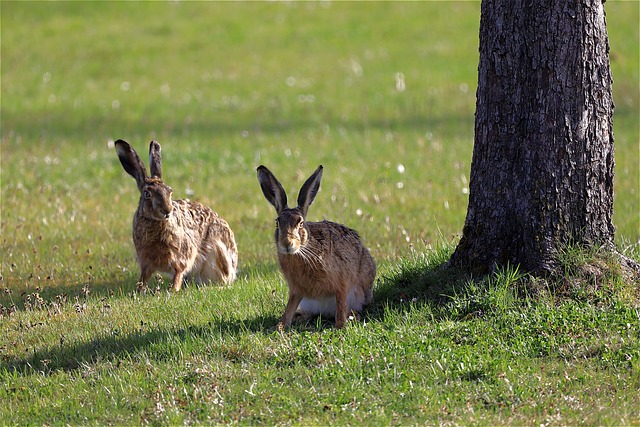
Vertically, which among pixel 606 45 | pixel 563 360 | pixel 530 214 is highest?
pixel 606 45

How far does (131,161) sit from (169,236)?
0.80 metres

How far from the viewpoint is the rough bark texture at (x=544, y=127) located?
23.8ft

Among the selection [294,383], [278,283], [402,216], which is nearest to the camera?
[294,383]

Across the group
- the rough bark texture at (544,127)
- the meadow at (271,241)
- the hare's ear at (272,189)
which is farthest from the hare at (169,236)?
the rough bark texture at (544,127)

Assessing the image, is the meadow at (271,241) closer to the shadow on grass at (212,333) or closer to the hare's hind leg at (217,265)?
the shadow on grass at (212,333)

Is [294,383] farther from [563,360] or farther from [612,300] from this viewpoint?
[612,300]

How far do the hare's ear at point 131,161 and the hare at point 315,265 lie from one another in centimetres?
212

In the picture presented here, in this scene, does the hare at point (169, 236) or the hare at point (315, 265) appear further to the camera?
the hare at point (169, 236)

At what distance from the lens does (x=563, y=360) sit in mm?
6520

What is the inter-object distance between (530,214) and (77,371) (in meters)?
3.54

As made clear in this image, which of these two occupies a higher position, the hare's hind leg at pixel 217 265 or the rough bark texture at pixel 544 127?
the rough bark texture at pixel 544 127

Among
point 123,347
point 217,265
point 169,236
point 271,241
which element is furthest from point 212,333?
point 271,241

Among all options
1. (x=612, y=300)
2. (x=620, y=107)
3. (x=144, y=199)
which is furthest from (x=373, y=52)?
(x=612, y=300)

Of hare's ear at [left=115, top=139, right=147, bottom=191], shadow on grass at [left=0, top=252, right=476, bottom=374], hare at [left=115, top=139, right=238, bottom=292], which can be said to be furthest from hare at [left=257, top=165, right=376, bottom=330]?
hare's ear at [left=115, top=139, right=147, bottom=191]
